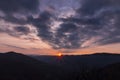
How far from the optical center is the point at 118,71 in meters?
98.1

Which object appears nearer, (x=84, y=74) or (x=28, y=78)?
(x=84, y=74)

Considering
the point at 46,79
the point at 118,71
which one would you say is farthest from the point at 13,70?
the point at 118,71

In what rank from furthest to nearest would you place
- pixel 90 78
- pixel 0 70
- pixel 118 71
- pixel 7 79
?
pixel 0 70 → pixel 7 79 → pixel 118 71 → pixel 90 78

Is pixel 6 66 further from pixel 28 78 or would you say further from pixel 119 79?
pixel 119 79

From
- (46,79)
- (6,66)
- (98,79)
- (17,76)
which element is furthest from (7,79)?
(98,79)

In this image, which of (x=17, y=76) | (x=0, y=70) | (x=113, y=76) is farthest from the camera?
(x=0, y=70)

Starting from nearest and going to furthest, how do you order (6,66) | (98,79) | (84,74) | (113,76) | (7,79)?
Result: (84,74), (98,79), (113,76), (7,79), (6,66)

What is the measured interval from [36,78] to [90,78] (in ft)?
210

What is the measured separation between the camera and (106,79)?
8244 cm

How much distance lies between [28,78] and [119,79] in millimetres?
62164

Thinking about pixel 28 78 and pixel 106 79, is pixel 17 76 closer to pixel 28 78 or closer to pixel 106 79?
pixel 28 78

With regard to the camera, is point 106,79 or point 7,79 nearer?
point 106,79

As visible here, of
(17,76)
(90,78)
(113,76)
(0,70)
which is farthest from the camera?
(0,70)

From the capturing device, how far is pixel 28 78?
424ft
